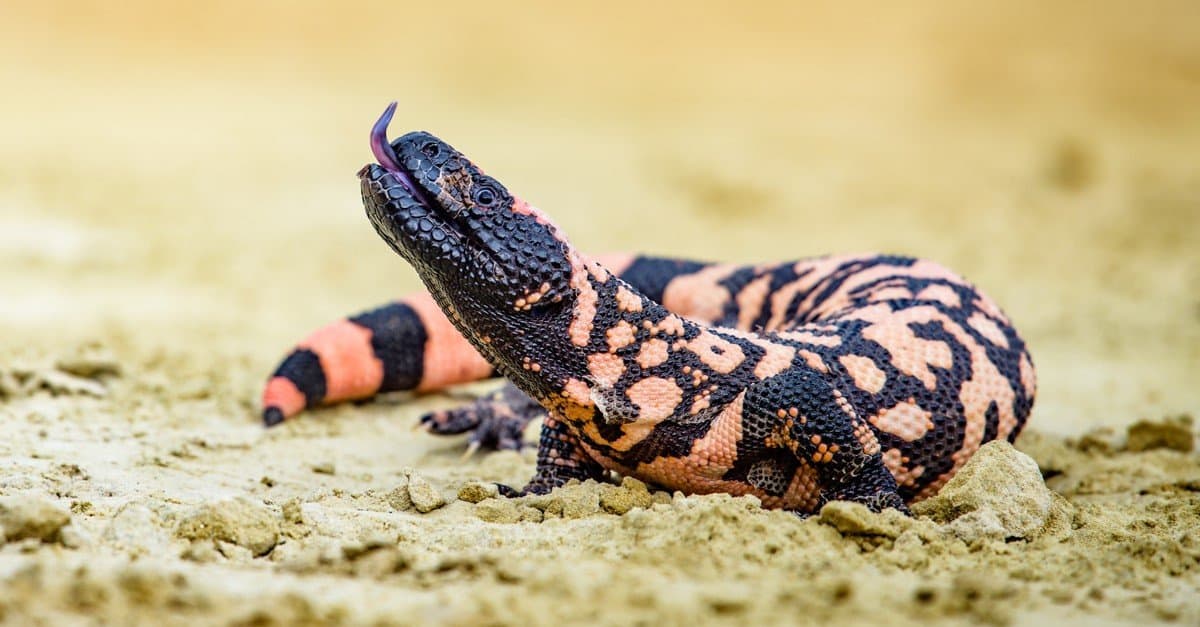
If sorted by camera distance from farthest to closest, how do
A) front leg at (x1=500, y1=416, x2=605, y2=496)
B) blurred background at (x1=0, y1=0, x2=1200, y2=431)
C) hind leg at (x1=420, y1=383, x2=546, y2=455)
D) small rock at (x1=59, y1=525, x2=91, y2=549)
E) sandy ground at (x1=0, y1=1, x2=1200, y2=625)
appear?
blurred background at (x1=0, y1=0, x2=1200, y2=431) → hind leg at (x1=420, y1=383, x2=546, y2=455) → front leg at (x1=500, y1=416, x2=605, y2=496) → small rock at (x1=59, y1=525, x2=91, y2=549) → sandy ground at (x1=0, y1=1, x2=1200, y2=625)

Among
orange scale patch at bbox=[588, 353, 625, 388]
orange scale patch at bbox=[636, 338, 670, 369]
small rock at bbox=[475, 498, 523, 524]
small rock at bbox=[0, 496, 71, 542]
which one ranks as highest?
orange scale patch at bbox=[636, 338, 670, 369]

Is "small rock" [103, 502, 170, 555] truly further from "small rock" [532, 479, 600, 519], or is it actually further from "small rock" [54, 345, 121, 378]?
"small rock" [54, 345, 121, 378]

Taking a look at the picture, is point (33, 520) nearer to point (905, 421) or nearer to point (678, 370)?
point (678, 370)

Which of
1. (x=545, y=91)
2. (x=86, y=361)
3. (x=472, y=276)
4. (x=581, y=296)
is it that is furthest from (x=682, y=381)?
(x=545, y=91)

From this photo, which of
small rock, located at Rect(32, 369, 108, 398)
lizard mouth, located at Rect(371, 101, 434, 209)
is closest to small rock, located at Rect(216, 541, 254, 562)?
lizard mouth, located at Rect(371, 101, 434, 209)

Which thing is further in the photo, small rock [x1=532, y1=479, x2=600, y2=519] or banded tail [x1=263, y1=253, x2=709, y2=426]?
banded tail [x1=263, y1=253, x2=709, y2=426]
